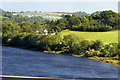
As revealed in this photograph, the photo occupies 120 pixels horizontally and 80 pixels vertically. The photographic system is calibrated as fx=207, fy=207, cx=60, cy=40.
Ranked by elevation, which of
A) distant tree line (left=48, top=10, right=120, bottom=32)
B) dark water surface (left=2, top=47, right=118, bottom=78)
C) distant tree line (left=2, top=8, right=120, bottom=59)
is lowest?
dark water surface (left=2, top=47, right=118, bottom=78)

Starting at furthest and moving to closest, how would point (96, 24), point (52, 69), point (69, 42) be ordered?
1. point (96, 24)
2. point (69, 42)
3. point (52, 69)

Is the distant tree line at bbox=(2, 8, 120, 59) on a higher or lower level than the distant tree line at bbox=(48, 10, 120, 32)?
lower

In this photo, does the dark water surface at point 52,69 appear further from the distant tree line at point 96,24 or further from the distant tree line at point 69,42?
the distant tree line at point 96,24

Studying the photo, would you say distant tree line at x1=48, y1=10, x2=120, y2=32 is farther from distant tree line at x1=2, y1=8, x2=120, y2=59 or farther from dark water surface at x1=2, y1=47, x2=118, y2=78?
dark water surface at x1=2, y1=47, x2=118, y2=78

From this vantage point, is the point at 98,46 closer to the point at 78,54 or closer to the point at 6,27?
the point at 78,54

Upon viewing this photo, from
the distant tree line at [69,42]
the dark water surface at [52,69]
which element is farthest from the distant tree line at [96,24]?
the dark water surface at [52,69]

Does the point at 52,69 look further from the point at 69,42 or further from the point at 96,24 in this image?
the point at 96,24

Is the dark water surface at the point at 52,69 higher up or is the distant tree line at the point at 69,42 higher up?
the distant tree line at the point at 69,42

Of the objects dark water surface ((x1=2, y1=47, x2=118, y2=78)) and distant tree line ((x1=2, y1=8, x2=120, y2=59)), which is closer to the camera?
dark water surface ((x1=2, y1=47, x2=118, y2=78))

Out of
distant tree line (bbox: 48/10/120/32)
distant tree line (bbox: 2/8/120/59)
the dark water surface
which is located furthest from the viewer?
distant tree line (bbox: 48/10/120/32)

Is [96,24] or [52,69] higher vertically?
[96,24]

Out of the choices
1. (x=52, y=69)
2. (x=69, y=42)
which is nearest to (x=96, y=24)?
(x=69, y=42)

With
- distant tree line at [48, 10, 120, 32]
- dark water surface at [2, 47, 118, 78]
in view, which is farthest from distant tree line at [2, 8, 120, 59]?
dark water surface at [2, 47, 118, 78]
